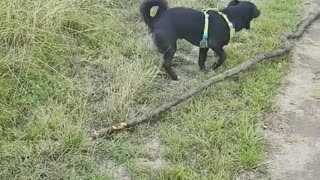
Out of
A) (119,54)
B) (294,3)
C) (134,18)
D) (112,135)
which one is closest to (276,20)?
(294,3)

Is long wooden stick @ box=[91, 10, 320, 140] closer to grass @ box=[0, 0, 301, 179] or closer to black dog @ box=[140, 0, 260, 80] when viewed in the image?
grass @ box=[0, 0, 301, 179]

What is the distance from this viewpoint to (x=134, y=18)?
16.1 feet

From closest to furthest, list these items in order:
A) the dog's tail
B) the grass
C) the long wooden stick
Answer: the grass < the long wooden stick < the dog's tail

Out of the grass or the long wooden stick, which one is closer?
the grass

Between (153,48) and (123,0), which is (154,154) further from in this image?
(123,0)

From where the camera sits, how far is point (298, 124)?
11.4ft

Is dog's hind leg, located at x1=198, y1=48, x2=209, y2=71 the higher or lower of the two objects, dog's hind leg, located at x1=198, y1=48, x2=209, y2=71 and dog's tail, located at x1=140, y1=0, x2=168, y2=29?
the lower

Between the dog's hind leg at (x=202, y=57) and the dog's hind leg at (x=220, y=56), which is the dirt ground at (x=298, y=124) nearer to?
the dog's hind leg at (x=220, y=56)

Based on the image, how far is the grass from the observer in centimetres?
295

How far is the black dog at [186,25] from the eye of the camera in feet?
12.5

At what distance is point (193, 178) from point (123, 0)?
2740mm

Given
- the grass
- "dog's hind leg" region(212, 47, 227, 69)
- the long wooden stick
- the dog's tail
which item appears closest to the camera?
the grass

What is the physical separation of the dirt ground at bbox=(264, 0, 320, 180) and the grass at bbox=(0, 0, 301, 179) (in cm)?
10

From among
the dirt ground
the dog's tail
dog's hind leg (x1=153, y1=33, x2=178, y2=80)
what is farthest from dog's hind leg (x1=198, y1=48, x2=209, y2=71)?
the dirt ground
